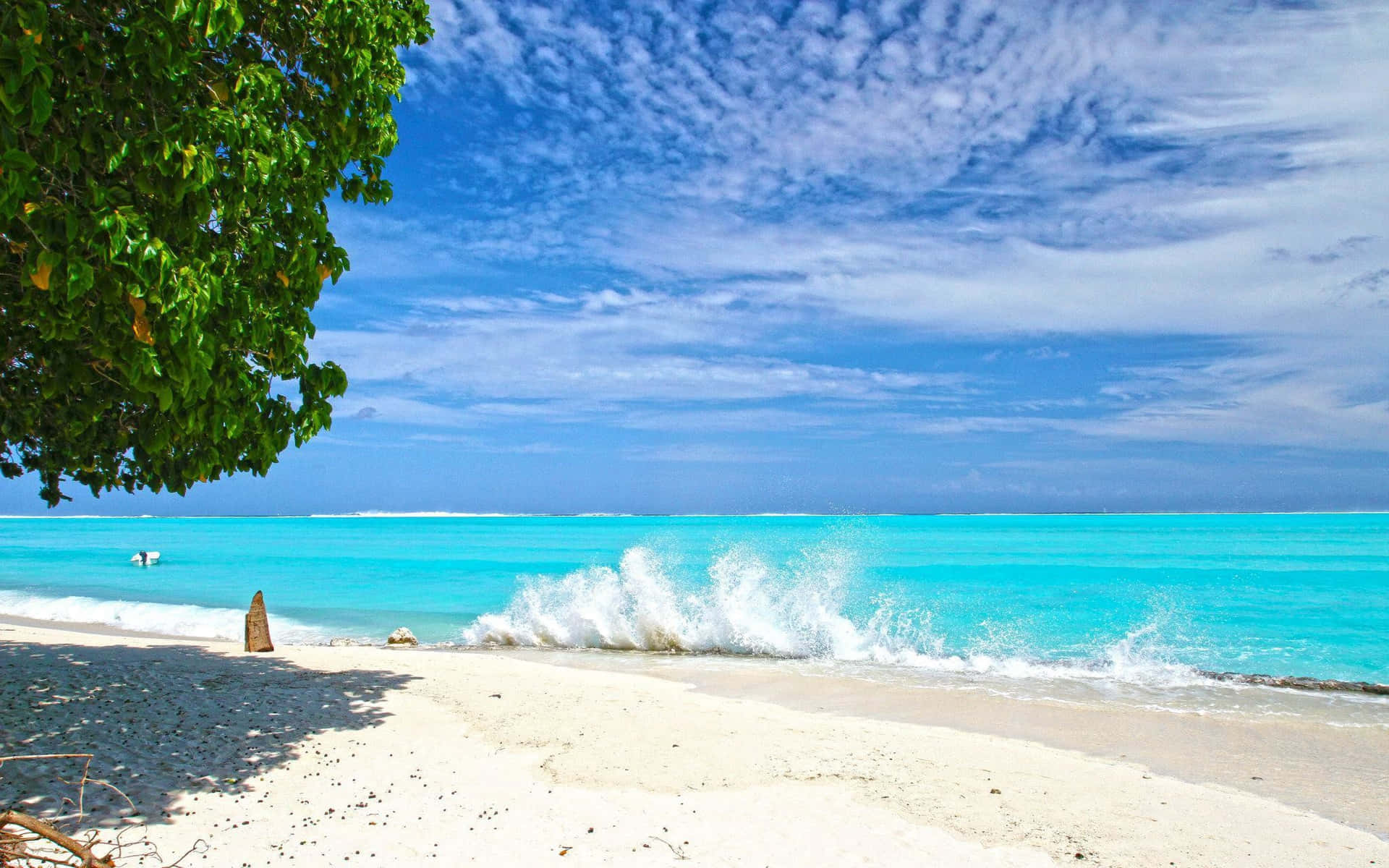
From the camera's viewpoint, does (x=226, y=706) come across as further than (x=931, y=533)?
No

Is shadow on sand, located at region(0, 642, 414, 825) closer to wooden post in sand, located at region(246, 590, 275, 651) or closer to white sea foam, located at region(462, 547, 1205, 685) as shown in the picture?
wooden post in sand, located at region(246, 590, 275, 651)

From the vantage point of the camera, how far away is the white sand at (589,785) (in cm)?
539

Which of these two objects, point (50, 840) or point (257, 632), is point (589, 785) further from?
point (257, 632)

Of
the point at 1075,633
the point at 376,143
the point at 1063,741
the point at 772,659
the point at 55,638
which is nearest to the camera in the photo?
the point at 376,143

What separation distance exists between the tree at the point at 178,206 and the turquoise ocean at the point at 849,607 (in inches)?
433

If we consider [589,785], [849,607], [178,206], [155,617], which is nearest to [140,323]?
[178,206]

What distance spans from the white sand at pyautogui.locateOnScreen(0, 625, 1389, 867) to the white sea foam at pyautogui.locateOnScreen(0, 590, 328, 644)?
33.4ft

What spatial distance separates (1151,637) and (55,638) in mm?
22675

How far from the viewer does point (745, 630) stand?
53.1 ft

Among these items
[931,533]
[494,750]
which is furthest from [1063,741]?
[931,533]

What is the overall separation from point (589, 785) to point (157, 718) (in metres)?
4.67

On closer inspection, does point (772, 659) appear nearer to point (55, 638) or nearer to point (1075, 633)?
point (1075, 633)

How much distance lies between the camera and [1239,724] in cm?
1023

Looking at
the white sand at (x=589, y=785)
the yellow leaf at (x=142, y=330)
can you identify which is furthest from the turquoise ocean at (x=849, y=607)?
the yellow leaf at (x=142, y=330)
